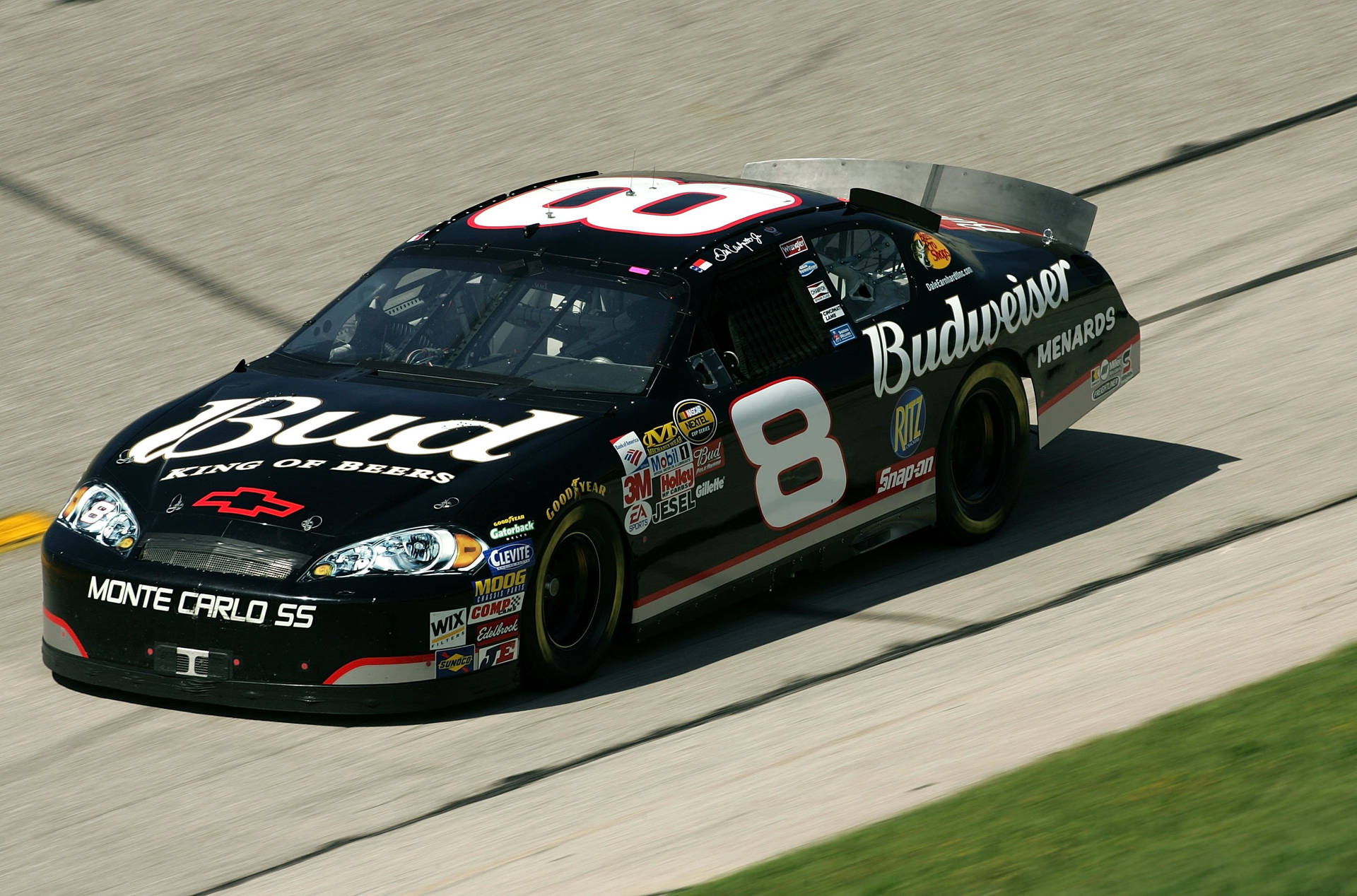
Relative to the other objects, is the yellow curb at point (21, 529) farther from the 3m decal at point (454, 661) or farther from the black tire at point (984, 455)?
the black tire at point (984, 455)

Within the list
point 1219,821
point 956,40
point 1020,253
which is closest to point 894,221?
Answer: point 1020,253

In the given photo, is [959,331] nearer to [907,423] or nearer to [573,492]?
[907,423]

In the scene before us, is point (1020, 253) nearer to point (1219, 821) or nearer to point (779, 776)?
point (779, 776)

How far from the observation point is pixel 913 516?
27.4 ft

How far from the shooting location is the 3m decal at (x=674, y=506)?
7.01 m

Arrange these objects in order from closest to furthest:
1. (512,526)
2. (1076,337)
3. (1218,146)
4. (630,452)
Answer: (512,526), (630,452), (1076,337), (1218,146)

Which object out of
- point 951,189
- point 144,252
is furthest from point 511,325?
point 144,252

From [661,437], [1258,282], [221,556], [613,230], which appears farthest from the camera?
[1258,282]

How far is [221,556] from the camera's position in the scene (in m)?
6.32

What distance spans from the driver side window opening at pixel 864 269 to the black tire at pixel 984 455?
558 mm

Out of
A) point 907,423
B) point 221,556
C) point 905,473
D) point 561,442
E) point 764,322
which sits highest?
point 764,322

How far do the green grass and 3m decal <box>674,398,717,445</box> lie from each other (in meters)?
2.07

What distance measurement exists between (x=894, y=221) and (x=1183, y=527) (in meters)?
1.87

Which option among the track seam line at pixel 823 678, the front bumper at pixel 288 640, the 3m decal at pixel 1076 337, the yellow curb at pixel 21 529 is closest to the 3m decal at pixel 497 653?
the front bumper at pixel 288 640
